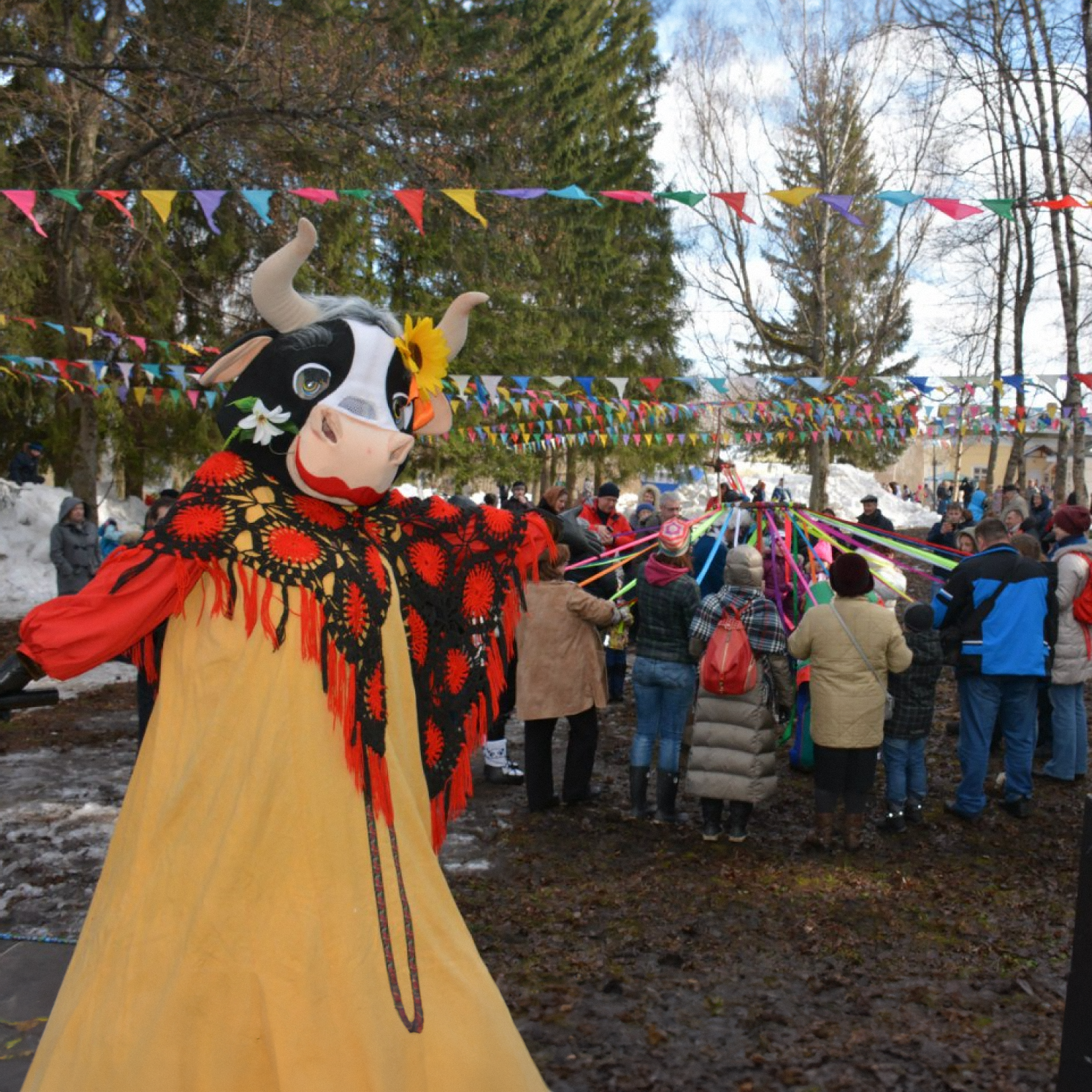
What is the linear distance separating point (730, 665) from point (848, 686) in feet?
2.17

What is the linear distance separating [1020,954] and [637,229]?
26258 mm

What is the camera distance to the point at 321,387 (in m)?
2.96

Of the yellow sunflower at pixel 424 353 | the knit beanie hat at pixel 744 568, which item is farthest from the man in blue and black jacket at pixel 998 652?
the yellow sunflower at pixel 424 353

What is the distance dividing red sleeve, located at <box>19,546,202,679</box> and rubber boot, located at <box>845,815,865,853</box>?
4332 millimetres

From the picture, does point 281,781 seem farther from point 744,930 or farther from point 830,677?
point 830,677

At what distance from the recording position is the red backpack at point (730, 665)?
5793 millimetres

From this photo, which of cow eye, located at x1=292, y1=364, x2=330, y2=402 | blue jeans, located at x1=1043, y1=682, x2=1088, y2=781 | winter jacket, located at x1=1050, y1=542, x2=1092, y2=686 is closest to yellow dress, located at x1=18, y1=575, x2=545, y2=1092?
cow eye, located at x1=292, y1=364, x2=330, y2=402

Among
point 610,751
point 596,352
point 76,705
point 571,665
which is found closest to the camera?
point 571,665

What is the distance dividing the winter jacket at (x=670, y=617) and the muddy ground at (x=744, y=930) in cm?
104

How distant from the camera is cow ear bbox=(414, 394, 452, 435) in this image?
11.3 ft

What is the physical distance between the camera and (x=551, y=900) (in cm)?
516

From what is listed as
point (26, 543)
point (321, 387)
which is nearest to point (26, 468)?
point (26, 543)

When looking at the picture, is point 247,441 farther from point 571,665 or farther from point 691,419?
point 691,419

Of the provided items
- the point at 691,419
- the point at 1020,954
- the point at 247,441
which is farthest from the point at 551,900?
the point at 691,419
